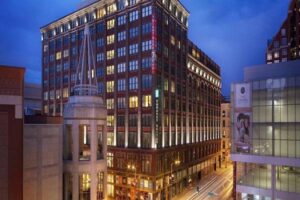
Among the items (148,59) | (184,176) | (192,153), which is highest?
(148,59)

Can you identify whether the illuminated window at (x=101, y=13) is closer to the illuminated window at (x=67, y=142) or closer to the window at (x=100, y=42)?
the window at (x=100, y=42)

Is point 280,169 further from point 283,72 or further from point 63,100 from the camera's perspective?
point 63,100

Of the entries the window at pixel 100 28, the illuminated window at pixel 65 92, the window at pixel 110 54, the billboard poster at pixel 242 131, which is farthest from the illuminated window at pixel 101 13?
the billboard poster at pixel 242 131

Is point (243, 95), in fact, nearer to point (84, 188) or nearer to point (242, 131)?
point (242, 131)

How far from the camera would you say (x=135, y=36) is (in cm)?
7331

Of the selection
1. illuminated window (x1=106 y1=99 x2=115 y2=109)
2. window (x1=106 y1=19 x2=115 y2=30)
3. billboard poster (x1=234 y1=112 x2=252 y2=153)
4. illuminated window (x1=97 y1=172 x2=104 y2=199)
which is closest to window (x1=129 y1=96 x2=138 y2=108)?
illuminated window (x1=106 y1=99 x2=115 y2=109)

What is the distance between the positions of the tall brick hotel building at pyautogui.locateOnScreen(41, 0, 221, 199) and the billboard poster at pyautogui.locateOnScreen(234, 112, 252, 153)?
22512 millimetres

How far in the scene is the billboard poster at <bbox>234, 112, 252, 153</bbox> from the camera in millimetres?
49469

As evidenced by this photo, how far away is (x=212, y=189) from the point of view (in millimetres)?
82562

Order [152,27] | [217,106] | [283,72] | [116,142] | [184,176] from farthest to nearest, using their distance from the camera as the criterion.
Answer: [217,106] < [184,176] < [116,142] < [152,27] < [283,72]

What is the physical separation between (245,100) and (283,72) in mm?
7834

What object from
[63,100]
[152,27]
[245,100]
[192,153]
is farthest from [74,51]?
[245,100]

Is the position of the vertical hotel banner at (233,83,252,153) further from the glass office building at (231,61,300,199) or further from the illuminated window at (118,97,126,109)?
the illuminated window at (118,97,126,109)

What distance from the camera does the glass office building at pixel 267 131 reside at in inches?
1780
